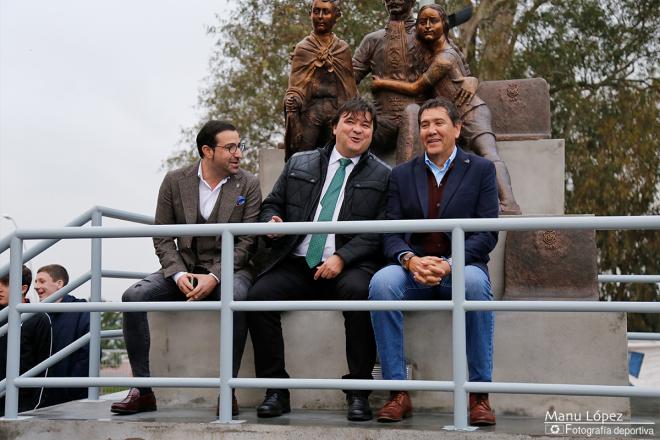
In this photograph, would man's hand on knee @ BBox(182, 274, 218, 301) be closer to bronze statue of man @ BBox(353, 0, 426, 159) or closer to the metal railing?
the metal railing

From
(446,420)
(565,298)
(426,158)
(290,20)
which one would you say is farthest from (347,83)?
(290,20)

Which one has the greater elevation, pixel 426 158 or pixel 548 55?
pixel 548 55

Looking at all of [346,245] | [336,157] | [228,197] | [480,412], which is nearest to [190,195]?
[228,197]

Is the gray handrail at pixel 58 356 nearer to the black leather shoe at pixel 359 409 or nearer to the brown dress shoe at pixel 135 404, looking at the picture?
the brown dress shoe at pixel 135 404

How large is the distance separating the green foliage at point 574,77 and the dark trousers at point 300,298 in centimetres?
1208

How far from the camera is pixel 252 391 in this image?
5.76m

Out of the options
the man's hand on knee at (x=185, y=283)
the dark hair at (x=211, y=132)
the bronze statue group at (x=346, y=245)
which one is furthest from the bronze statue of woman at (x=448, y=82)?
the man's hand on knee at (x=185, y=283)

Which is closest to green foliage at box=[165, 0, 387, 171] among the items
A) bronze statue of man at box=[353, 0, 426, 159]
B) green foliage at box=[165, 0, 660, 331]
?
green foliage at box=[165, 0, 660, 331]

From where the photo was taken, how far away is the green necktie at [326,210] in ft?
18.3

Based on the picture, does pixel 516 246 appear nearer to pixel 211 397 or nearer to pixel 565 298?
pixel 565 298

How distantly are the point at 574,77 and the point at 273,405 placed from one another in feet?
50.5

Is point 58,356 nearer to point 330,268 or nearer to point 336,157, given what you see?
point 330,268

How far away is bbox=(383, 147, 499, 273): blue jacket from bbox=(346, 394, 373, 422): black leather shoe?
2.48 ft

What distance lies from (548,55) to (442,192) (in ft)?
47.9
